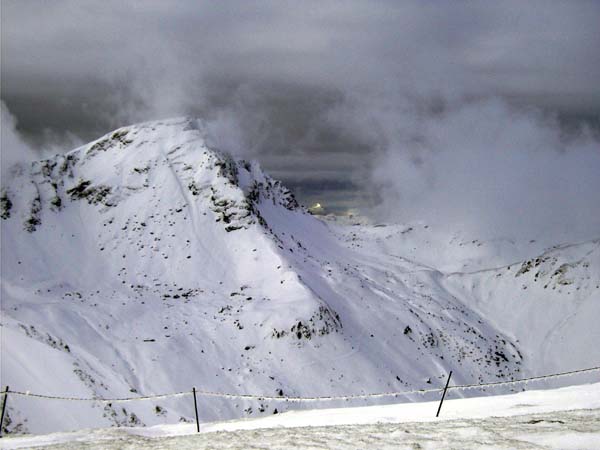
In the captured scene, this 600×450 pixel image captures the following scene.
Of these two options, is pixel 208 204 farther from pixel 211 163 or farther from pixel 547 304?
pixel 547 304

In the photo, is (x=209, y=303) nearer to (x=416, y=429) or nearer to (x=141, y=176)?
(x=141, y=176)

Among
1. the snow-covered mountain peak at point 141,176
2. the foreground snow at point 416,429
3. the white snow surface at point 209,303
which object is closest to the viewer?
the foreground snow at point 416,429

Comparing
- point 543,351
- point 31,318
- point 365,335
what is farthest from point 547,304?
point 31,318

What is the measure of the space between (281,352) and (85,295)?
1080 inches

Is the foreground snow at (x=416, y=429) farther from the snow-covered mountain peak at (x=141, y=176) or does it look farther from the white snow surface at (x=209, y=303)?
the snow-covered mountain peak at (x=141, y=176)

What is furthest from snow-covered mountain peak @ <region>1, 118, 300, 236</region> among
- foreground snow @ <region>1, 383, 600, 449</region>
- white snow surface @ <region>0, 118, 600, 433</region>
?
foreground snow @ <region>1, 383, 600, 449</region>

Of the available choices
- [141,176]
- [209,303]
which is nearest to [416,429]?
[209,303]

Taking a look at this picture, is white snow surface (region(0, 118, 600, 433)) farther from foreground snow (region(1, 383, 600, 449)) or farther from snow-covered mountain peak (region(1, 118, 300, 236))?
foreground snow (region(1, 383, 600, 449))

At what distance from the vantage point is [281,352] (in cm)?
5822

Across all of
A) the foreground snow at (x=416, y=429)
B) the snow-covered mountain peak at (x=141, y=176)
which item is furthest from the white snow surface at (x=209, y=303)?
the foreground snow at (x=416, y=429)

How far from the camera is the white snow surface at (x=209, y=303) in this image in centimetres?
4431

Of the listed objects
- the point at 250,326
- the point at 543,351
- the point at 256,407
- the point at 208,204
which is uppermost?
the point at 208,204

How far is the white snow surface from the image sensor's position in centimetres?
4431

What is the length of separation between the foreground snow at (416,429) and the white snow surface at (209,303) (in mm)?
13954
